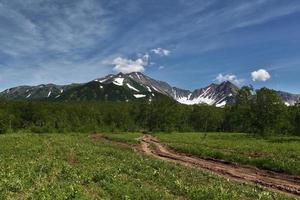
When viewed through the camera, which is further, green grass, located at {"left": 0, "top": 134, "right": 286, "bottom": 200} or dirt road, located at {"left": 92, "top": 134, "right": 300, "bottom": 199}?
dirt road, located at {"left": 92, "top": 134, "right": 300, "bottom": 199}

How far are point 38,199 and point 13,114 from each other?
167 meters

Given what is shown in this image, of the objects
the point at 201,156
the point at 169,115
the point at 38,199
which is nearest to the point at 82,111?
the point at 169,115

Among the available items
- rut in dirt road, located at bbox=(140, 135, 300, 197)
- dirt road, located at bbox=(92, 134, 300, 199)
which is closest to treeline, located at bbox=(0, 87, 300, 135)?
dirt road, located at bbox=(92, 134, 300, 199)

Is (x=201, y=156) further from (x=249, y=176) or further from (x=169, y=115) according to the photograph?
(x=169, y=115)

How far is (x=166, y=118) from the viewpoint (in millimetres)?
152250

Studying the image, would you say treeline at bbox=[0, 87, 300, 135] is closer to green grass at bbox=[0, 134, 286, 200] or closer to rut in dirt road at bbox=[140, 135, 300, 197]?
rut in dirt road at bbox=[140, 135, 300, 197]

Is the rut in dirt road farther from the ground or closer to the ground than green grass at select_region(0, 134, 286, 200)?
closer to the ground

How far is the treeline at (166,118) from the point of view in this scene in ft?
310

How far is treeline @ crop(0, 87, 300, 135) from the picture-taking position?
9456 cm

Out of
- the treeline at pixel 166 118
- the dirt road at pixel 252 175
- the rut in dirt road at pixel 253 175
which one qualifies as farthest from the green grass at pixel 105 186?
the treeline at pixel 166 118

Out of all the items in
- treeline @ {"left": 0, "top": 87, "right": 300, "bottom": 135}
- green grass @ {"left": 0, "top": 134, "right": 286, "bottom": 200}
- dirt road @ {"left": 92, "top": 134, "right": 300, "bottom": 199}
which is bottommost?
dirt road @ {"left": 92, "top": 134, "right": 300, "bottom": 199}

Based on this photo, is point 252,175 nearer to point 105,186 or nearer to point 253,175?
point 253,175

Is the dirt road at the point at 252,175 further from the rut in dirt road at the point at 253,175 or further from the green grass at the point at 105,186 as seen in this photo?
the green grass at the point at 105,186

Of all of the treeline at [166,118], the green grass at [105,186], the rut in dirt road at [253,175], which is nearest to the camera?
the green grass at [105,186]
